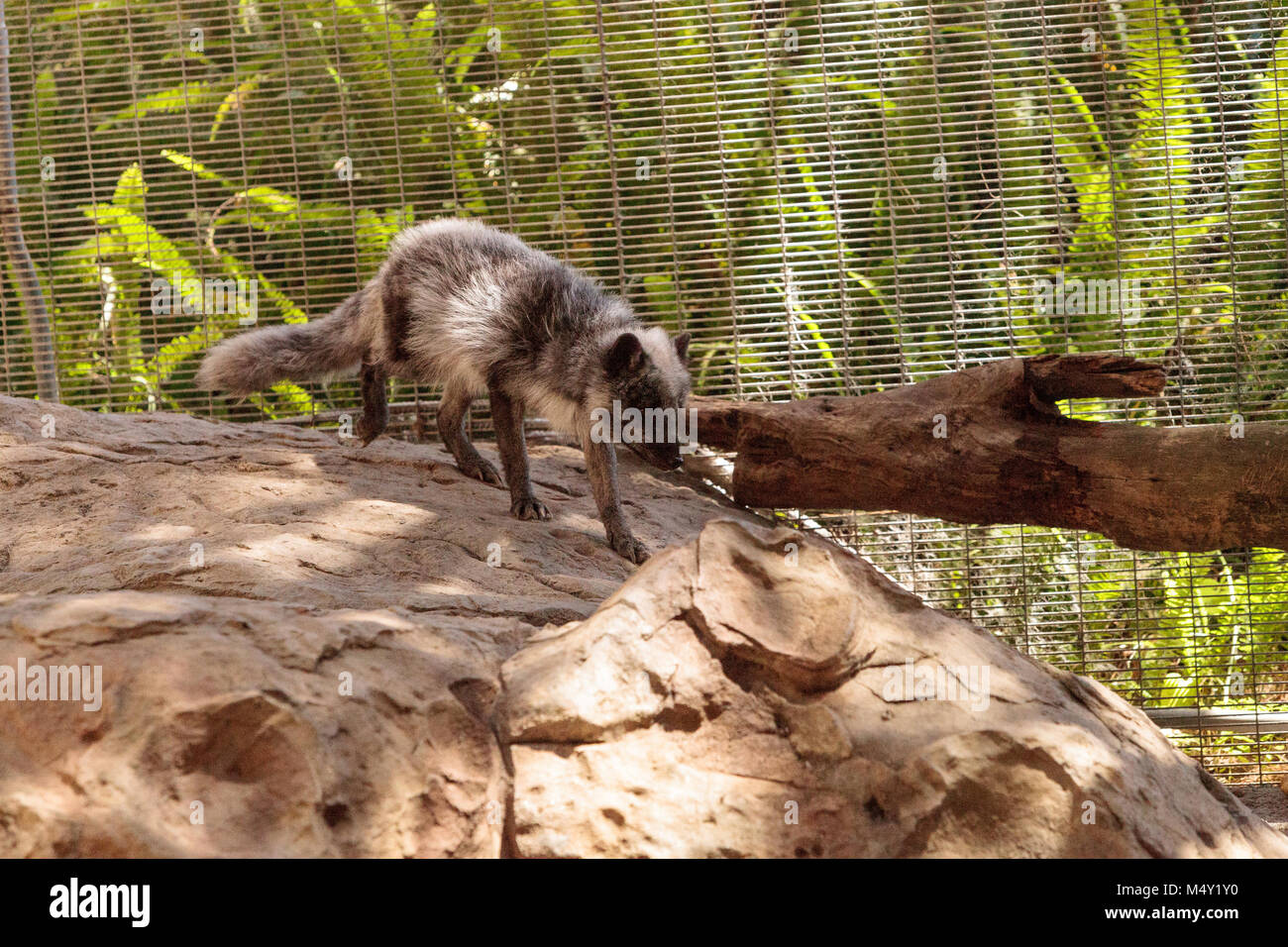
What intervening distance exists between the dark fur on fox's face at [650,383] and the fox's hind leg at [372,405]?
1428mm

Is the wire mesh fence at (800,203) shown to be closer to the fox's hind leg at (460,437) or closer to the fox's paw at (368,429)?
the fox's paw at (368,429)

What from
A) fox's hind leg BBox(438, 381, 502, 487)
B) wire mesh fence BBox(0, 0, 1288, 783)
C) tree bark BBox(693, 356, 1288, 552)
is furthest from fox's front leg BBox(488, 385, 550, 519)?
wire mesh fence BBox(0, 0, 1288, 783)

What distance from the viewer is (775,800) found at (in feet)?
8.37

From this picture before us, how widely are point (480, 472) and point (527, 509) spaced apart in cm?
61

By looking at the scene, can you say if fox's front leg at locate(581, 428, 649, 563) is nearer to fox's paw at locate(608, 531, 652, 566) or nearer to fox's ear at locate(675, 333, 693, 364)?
fox's paw at locate(608, 531, 652, 566)

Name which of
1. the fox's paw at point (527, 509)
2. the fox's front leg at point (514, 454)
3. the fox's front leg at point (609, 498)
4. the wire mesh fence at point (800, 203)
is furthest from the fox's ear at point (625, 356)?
the wire mesh fence at point (800, 203)

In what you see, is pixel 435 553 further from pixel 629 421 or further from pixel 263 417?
pixel 263 417

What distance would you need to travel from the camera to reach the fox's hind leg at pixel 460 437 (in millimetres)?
5410

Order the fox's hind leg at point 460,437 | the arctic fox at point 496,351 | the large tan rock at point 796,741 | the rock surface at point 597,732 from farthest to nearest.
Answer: the fox's hind leg at point 460,437 → the arctic fox at point 496,351 → the large tan rock at point 796,741 → the rock surface at point 597,732

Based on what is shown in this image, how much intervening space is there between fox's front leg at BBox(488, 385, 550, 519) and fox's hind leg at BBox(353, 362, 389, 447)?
0.74m

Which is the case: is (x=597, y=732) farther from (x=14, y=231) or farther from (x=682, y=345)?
(x=14, y=231)

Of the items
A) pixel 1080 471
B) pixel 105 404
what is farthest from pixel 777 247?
pixel 105 404

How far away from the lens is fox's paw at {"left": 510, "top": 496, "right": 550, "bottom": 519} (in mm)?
4918
